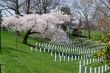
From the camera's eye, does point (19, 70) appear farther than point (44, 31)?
No

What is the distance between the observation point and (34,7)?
5150cm

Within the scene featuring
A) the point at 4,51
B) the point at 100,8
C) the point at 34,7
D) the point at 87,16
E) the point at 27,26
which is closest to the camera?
the point at 4,51

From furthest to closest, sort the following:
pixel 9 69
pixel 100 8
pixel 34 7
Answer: pixel 100 8 < pixel 34 7 < pixel 9 69

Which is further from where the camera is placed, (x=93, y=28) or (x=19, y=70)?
(x=93, y=28)

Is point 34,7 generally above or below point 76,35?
above

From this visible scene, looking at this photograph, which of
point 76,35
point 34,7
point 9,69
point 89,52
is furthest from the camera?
point 76,35

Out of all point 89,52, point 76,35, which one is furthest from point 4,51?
point 76,35

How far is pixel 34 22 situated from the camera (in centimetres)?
3203

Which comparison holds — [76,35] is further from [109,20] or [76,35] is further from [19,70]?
[19,70]

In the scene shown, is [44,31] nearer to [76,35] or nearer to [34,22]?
[34,22]

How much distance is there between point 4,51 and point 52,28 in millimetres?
9653

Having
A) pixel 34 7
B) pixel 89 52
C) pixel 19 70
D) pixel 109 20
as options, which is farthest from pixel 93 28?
pixel 19 70

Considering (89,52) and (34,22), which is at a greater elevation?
(34,22)

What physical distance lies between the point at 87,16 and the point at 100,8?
69.7 feet
